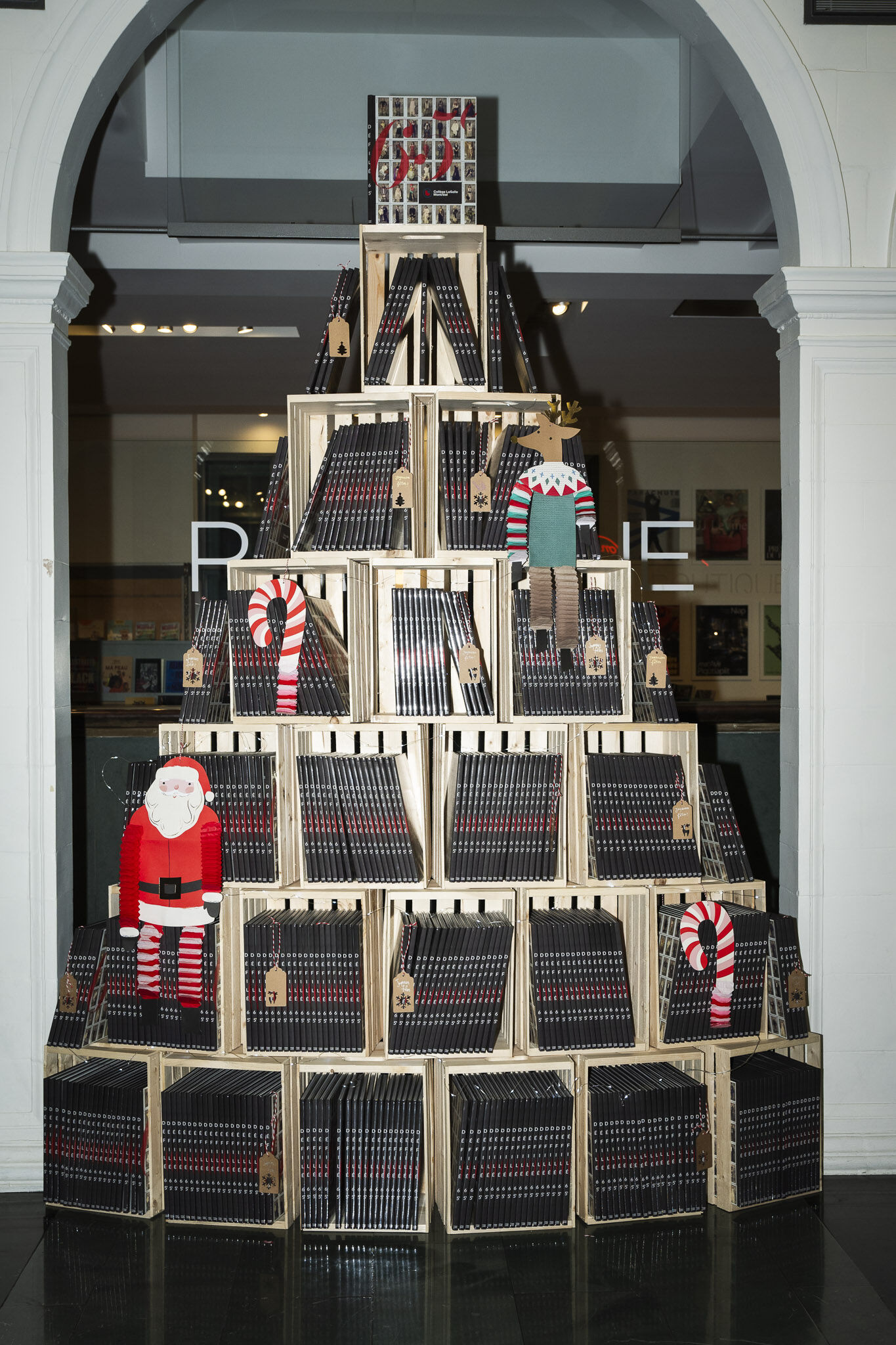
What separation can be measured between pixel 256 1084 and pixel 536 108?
3891 millimetres

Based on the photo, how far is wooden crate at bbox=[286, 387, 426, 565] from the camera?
340 cm

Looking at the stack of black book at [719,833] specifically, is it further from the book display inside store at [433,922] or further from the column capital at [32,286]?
the column capital at [32,286]

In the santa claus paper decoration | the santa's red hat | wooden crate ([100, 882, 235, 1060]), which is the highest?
the santa's red hat

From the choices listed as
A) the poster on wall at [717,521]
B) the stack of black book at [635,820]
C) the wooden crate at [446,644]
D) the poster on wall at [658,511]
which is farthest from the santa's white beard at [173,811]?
the poster on wall at [717,521]

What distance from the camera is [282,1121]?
317cm

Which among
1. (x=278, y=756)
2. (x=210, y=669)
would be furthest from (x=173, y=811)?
(x=210, y=669)

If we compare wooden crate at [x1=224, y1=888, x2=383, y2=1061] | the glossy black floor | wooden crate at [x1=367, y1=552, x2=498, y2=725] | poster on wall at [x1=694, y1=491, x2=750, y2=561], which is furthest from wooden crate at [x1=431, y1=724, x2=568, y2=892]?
poster on wall at [x1=694, y1=491, x2=750, y2=561]

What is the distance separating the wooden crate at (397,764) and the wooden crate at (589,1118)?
73 cm

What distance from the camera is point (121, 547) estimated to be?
8.91 meters

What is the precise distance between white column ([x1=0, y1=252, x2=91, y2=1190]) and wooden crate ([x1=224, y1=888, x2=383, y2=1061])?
594 mm

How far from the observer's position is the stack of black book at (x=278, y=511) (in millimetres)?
3574

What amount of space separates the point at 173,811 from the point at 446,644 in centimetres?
97

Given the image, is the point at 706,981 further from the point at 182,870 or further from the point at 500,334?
the point at 500,334

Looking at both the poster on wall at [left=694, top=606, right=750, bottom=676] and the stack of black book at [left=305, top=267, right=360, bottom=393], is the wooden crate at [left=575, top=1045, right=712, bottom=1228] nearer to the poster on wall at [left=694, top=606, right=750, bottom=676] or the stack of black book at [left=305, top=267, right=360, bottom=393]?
the stack of black book at [left=305, top=267, right=360, bottom=393]
